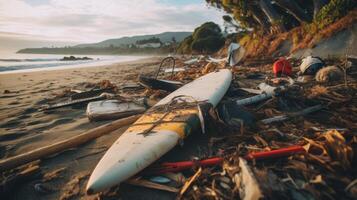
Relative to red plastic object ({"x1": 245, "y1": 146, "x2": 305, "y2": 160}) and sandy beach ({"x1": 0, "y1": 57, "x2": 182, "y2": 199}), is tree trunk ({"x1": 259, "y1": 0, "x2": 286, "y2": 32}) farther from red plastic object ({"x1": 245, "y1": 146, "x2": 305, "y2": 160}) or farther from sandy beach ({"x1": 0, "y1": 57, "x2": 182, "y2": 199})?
red plastic object ({"x1": 245, "y1": 146, "x2": 305, "y2": 160})

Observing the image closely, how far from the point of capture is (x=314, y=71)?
23.5 feet

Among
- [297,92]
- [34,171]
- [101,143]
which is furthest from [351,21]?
[34,171]

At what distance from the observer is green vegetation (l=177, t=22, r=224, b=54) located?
35875mm

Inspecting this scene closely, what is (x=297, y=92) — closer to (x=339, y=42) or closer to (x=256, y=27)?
(x=339, y=42)

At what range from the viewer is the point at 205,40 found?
36906mm

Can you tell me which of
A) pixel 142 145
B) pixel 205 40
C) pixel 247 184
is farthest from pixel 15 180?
pixel 205 40

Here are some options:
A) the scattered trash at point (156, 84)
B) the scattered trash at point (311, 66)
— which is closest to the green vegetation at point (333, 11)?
the scattered trash at point (311, 66)

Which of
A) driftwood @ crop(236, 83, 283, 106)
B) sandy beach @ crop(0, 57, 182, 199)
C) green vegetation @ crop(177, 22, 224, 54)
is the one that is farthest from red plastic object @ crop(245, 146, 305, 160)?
green vegetation @ crop(177, 22, 224, 54)

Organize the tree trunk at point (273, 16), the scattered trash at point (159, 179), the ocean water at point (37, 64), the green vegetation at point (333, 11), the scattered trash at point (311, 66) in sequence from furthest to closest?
the ocean water at point (37, 64)
the tree trunk at point (273, 16)
the green vegetation at point (333, 11)
the scattered trash at point (311, 66)
the scattered trash at point (159, 179)

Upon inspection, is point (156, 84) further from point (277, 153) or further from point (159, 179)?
point (277, 153)

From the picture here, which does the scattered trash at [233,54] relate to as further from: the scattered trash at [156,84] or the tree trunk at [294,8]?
the scattered trash at [156,84]

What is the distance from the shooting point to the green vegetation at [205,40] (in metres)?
35.9

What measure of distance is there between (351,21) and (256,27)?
11.9m

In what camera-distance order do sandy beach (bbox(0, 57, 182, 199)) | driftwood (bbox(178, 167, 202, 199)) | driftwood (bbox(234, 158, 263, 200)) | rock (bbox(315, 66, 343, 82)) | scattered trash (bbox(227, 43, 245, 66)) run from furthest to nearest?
1. scattered trash (bbox(227, 43, 245, 66))
2. rock (bbox(315, 66, 343, 82))
3. sandy beach (bbox(0, 57, 182, 199))
4. driftwood (bbox(178, 167, 202, 199))
5. driftwood (bbox(234, 158, 263, 200))
